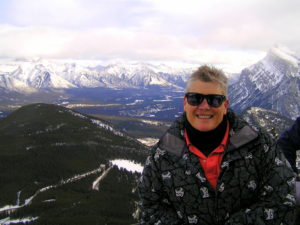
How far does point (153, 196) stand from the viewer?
10.4 metres

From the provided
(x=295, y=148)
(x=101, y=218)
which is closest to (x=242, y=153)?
(x=295, y=148)

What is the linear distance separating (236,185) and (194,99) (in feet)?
8.39

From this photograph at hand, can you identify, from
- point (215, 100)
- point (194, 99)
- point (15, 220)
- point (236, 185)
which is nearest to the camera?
point (236, 185)

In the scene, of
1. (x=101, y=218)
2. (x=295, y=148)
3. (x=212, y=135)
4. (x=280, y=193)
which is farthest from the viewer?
(x=101, y=218)

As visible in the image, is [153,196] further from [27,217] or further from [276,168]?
[27,217]

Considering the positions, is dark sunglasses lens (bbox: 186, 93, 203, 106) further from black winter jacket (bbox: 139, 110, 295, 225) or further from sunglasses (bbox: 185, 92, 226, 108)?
black winter jacket (bbox: 139, 110, 295, 225)

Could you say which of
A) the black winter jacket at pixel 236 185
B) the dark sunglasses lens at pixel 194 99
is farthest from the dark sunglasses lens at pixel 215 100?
the black winter jacket at pixel 236 185

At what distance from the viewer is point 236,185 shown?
9219mm

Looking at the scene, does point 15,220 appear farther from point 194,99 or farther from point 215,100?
point 215,100

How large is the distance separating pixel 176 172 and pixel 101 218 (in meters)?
149

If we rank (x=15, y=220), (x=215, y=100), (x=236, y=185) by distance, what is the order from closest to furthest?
1. (x=236, y=185)
2. (x=215, y=100)
3. (x=15, y=220)

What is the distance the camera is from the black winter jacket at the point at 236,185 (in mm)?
9070

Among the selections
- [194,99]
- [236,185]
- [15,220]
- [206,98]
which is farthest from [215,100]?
[15,220]

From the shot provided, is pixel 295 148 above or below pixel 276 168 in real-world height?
below
